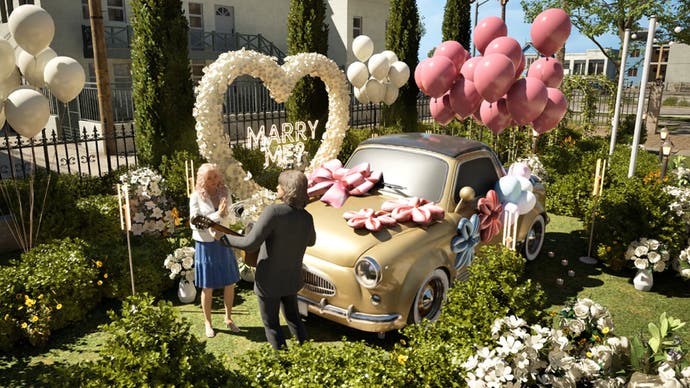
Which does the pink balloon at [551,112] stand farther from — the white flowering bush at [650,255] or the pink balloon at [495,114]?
the white flowering bush at [650,255]

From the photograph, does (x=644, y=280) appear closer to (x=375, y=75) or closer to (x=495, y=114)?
(x=495, y=114)

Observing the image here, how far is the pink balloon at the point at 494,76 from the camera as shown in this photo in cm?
659

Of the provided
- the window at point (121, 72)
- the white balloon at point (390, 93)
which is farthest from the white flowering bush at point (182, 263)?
→ the window at point (121, 72)

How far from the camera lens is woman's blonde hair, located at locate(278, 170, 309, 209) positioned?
4.02m

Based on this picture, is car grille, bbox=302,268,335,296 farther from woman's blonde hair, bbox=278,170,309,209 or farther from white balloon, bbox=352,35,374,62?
white balloon, bbox=352,35,374,62

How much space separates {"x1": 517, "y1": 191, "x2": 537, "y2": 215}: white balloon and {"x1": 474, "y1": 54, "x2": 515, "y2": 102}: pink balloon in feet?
4.78

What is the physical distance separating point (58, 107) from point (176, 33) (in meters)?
11.0

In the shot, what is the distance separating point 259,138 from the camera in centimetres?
923

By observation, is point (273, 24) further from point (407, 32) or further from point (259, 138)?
point (259, 138)

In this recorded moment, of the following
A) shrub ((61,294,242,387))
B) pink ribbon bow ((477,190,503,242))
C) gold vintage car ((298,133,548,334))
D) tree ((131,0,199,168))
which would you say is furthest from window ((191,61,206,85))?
shrub ((61,294,242,387))

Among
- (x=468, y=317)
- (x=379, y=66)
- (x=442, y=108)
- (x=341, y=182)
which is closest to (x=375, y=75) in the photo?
(x=379, y=66)

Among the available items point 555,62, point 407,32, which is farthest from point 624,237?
point 407,32

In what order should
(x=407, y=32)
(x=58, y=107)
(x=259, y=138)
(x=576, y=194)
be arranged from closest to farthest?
(x=259, y=138) < (x=576, y=194) < (x=407, y=32) < (x=58, y=107)

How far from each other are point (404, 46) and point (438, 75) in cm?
888
